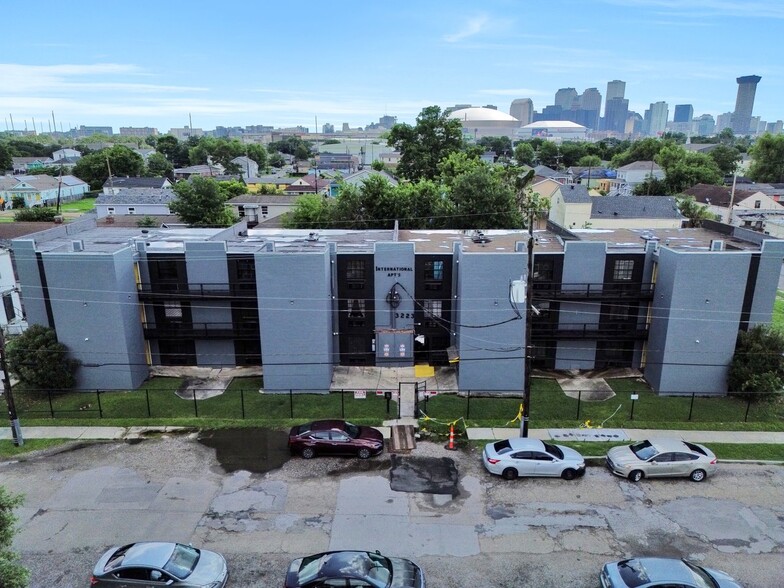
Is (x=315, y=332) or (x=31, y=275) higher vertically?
(x=31, y=275)

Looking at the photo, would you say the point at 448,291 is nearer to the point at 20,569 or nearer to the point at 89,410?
the point at 89,410

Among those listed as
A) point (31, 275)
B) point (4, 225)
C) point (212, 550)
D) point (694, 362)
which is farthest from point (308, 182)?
point (212, 550)

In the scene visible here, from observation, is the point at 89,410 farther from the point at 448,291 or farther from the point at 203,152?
the point at 203,152

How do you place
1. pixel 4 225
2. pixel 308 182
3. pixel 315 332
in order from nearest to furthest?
pixel 315 332 < pixel 4 225 < pixel 308 182

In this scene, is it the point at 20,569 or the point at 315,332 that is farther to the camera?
the point at 315,332

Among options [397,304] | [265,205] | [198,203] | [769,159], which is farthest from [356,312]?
[769,159]

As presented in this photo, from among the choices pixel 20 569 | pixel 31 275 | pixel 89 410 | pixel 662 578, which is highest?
pixel 31 275

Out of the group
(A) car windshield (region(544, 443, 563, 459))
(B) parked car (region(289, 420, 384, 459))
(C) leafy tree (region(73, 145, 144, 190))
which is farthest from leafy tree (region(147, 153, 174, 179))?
(A) car windshield (region(544, 443, 563, 459))

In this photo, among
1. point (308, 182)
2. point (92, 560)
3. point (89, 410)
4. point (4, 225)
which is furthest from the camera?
point (308, 182)
